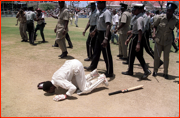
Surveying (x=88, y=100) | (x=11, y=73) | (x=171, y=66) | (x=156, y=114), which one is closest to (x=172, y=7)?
(x=171, y=66)

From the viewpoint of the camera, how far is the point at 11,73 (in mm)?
5688

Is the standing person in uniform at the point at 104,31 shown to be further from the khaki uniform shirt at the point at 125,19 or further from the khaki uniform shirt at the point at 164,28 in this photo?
the khaki uniform shirt at the point at 125,19

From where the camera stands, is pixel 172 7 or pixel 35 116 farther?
pixel 172 7

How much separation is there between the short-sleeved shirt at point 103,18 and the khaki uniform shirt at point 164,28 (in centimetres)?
154

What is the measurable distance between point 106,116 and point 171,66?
4.59 metres

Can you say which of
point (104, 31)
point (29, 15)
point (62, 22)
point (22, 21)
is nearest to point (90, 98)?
point (104, 31)

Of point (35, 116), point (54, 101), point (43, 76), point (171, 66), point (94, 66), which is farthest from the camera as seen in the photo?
point (171, 66)

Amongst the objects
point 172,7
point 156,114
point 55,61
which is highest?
point 172,7

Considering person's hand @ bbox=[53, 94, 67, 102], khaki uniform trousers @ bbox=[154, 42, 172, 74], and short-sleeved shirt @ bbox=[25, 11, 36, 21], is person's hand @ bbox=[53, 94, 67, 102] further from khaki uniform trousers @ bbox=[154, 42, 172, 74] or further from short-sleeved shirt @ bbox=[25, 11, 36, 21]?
short-sleeved shirt @ bbox=[25, 11, 36, 21]

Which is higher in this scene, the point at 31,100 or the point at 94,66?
the point at 94,66

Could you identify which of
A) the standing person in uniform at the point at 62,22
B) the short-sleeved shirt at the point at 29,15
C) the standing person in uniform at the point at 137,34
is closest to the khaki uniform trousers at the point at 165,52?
the standing person in uniform at the point at 137,34

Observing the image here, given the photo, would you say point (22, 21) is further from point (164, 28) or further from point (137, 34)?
point (164, 28)

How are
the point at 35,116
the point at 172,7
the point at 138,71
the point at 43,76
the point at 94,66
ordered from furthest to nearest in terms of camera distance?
the point at 138,71
the point at 94,66
the point at 43,76
the point at 172,7
the point at 35,116

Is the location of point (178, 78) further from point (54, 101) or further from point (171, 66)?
point (54, 101)
